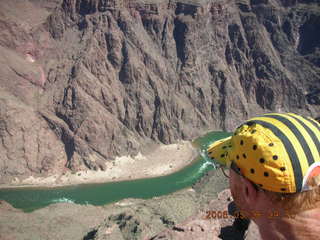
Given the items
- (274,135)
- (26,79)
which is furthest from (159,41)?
(274,135)

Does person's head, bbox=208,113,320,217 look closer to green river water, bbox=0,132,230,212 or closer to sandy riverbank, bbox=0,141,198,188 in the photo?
green river water, bbox=0,132,230,212

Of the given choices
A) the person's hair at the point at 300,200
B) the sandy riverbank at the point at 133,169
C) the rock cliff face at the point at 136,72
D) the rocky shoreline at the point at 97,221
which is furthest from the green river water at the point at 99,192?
the person's hair at the point at 300,200

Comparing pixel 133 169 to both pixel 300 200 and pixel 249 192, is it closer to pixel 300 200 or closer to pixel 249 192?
pixel 249 192

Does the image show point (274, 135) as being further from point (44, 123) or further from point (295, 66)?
point (295, 66)

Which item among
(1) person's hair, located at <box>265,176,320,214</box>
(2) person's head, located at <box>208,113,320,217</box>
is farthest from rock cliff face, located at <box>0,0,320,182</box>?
(1) person's hair, located at <box>265,176,320,214</box>

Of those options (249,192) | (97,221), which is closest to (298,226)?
(249,192)

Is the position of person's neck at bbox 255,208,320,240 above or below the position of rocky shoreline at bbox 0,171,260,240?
above
